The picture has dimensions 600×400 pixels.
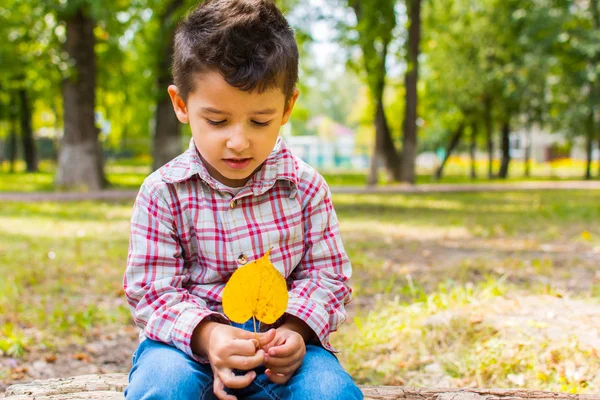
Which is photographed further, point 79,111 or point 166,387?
point 79,111

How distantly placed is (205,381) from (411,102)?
1430cm

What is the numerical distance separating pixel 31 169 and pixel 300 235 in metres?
23.8

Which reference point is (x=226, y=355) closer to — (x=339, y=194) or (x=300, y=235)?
(x=300, y=235)

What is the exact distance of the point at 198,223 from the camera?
1956 millimetres

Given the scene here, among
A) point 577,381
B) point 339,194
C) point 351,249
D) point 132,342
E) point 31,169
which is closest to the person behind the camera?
point 577,381

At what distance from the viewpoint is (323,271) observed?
2027mm

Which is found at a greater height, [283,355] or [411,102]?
[411,102]

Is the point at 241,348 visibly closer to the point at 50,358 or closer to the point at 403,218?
the point at 50,358

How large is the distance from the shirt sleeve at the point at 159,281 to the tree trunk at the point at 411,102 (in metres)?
13.2

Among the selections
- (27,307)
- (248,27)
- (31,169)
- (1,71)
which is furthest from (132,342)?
(31,169)

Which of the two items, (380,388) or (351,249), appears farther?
(351,249)

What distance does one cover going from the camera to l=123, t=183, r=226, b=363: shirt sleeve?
71.1 inches

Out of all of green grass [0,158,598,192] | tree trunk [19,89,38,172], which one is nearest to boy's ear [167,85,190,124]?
green grass [0,158,598,192]

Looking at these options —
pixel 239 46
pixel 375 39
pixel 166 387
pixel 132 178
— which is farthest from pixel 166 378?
pixel 132 178
